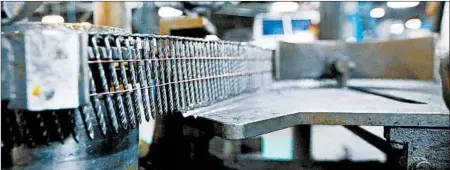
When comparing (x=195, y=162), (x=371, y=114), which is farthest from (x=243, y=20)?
(x=371, y=114)

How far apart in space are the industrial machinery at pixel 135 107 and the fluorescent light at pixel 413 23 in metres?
7.89

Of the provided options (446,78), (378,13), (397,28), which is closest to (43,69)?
(446,78)

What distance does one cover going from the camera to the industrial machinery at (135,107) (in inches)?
26.9

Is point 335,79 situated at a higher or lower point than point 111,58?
lower

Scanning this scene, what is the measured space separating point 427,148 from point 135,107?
0.80m

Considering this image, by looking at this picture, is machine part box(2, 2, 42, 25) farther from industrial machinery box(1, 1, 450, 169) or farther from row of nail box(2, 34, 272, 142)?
row of nail box(2, 34, 272, 142)

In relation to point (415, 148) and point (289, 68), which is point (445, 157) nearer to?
point (415, 148)

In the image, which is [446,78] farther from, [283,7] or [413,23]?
[413,23]

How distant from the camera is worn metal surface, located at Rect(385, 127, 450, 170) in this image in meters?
1.17

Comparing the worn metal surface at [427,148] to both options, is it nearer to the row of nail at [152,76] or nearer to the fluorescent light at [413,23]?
the row of nail at [152,76]

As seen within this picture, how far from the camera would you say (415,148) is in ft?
3.88

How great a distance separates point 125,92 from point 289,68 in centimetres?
179

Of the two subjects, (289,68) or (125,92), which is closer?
(125,92)

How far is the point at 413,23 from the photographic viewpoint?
30.6 feet
